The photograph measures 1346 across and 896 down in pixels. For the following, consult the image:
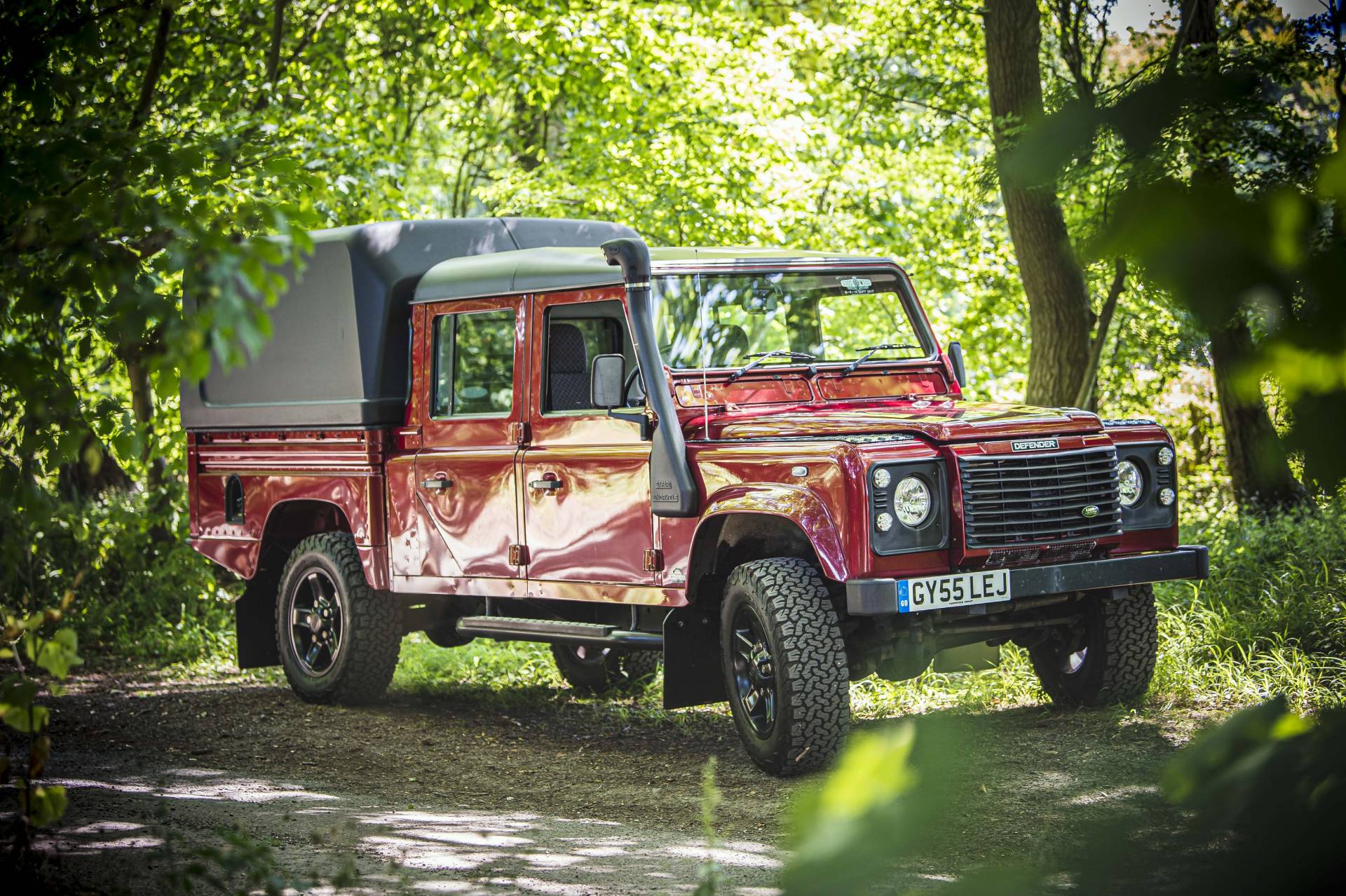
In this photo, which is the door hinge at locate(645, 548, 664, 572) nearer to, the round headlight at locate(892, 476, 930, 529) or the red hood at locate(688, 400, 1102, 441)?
the red hood at locate(688, 400, 1102, 441)

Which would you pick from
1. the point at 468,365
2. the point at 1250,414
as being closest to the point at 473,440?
the point at 468,365

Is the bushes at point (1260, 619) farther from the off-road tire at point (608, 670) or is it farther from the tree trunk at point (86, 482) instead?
the tree trunk at point (86, 482)

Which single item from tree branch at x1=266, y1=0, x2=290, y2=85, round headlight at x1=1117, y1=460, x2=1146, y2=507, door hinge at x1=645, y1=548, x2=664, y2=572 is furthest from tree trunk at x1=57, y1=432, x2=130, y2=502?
round headlight at x1=1117, y1=460, x2=1146, y2=507

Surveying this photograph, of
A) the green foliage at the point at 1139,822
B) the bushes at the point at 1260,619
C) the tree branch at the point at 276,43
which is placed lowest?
the bushes at the point at 1260,619

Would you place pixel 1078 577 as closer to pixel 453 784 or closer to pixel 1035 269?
pixel 453 784

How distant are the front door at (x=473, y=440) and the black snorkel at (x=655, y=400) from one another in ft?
3.02

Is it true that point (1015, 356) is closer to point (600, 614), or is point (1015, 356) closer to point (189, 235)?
point (600, 614)

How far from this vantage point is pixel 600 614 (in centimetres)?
767

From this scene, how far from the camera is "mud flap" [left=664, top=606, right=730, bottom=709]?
22.2 feet

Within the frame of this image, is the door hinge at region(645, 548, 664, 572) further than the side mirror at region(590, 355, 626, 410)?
Yes

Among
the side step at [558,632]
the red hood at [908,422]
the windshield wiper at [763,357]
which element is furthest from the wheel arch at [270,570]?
the red hood at [908,422]

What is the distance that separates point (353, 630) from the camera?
841 cm

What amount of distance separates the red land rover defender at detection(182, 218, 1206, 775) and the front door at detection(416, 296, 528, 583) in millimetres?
20

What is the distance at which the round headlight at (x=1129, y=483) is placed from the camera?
6832 mm
